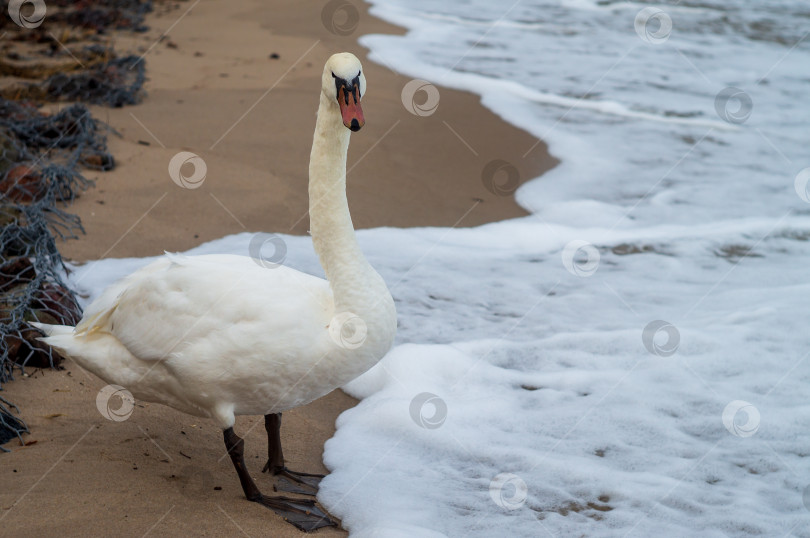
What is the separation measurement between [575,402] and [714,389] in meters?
0.87

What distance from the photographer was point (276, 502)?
137 inches

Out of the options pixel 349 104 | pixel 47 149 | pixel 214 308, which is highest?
pixel 349 104

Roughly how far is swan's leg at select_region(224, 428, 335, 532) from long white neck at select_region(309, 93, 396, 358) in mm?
699

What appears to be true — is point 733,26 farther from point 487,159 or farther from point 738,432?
point 738,432

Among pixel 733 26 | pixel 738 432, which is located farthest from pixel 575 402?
pixel 733 26

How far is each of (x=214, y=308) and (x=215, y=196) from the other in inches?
129

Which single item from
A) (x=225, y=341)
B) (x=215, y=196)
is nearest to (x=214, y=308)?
(x=225, y=341)

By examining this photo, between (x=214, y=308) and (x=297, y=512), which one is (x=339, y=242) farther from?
(x=297, y=512)

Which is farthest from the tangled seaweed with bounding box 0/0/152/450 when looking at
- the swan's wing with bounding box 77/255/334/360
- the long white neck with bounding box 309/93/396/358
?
the long white neck with bounding box 309/93/396/358

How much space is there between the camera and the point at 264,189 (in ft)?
21.8

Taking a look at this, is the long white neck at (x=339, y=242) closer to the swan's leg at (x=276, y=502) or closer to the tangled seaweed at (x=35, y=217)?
the swan's leg at (x=276, y=502)

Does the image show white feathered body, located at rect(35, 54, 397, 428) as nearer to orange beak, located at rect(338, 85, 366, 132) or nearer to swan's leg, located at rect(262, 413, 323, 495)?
orange beak, located at rect(338, 85, 366, 132)

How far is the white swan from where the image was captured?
127 inches

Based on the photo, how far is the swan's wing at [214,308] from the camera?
10.6ft
